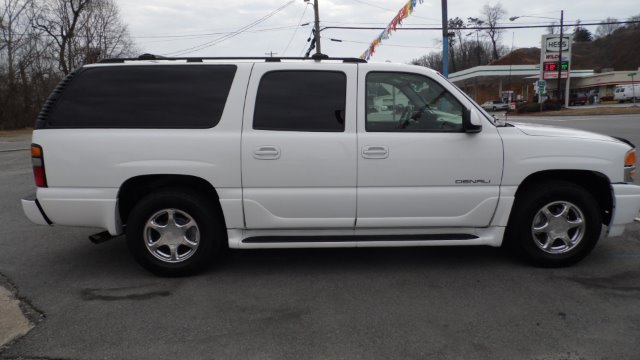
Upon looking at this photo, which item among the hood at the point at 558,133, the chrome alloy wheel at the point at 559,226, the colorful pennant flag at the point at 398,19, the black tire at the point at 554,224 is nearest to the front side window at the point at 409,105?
the hood at the point at 558,133

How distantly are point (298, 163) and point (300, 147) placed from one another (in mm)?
140

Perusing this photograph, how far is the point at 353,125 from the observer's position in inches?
165

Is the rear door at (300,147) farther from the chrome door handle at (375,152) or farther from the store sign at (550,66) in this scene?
the store sign at (550,66)

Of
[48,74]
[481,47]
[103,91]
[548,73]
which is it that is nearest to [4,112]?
[48,74]

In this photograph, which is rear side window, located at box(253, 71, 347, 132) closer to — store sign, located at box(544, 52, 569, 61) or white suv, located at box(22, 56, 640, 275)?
white suv, located at box(22, 56, 640, 275)

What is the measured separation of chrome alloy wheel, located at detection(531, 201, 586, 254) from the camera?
14.5 feet

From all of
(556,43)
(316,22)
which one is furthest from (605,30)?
(316,22)

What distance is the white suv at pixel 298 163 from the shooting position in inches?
163

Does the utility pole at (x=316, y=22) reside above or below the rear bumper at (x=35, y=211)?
above

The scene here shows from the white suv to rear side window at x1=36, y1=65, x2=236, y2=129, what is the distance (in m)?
0.01

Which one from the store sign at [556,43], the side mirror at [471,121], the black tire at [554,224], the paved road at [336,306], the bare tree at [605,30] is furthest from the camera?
the bare tree at [605,30]

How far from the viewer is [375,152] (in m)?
4.16

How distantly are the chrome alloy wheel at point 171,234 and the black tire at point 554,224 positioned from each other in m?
2.96

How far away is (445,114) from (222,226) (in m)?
2.29
